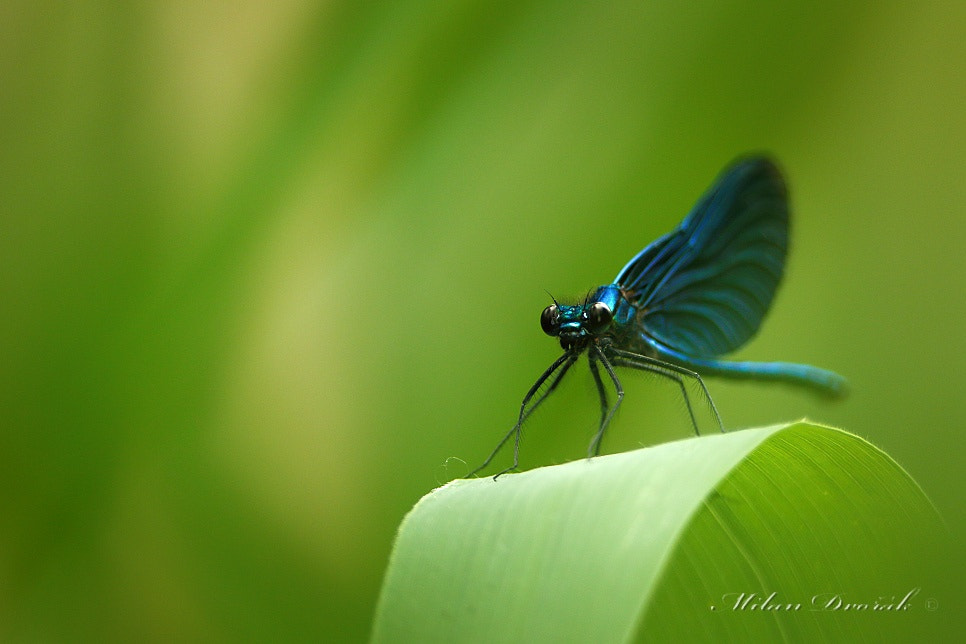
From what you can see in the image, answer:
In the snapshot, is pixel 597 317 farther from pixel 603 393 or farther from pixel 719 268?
pixel 719 268

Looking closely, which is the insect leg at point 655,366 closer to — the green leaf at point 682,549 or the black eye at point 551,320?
the black eye at point 551,320

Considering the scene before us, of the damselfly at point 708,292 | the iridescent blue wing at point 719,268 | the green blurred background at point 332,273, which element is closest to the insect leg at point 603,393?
the damselfly at point 708,292

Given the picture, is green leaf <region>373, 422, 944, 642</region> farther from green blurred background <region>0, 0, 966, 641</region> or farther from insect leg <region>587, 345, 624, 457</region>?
green blurred background <region>0, 0, 966, 641</region>

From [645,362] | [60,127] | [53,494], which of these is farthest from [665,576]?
[60,127]

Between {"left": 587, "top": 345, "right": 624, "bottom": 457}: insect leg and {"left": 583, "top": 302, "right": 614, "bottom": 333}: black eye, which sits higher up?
{"left": 583, "top": 302, "right": 614, "bottom": 333}: black eye

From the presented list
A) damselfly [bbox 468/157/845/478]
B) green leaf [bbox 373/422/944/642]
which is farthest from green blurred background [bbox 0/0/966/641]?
green leaf [bbox 373/422/944/642]

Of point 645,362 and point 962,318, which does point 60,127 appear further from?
point 962,318
